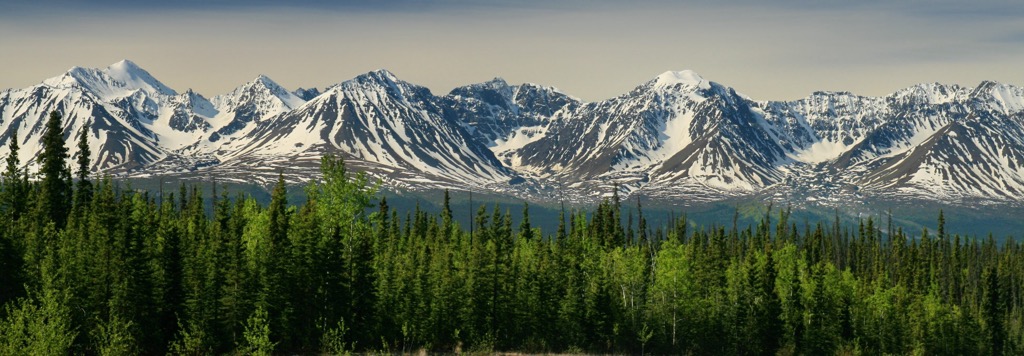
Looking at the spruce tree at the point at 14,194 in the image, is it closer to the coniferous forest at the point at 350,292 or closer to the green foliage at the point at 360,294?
the coniferous forest at the point at 350,292

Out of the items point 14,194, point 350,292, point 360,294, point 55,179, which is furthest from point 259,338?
point 14,194

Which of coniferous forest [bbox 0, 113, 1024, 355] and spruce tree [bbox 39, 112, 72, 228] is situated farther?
spruce tree [bbox 39, 112, 72, 228]

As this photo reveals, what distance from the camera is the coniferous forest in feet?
212

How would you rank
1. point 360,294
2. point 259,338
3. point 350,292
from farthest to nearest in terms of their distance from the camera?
point 360,294 < point 350,292 < point 259,338

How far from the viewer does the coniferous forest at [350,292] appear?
2549 inches

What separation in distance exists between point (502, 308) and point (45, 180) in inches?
2005

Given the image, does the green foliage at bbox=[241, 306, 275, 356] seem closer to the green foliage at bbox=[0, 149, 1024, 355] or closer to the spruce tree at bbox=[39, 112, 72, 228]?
the green foliage at bbox=[0, 149, 1024, 355]

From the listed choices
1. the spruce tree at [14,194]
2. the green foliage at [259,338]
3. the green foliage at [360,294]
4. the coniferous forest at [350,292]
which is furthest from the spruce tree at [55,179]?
the green foliage at [259,338]

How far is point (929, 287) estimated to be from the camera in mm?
176750

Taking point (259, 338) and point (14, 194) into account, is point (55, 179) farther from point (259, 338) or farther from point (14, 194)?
point (259, 338)

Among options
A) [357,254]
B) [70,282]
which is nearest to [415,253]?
[357,254]

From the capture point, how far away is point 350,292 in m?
74.1

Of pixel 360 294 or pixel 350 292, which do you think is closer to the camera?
pixel 350 292

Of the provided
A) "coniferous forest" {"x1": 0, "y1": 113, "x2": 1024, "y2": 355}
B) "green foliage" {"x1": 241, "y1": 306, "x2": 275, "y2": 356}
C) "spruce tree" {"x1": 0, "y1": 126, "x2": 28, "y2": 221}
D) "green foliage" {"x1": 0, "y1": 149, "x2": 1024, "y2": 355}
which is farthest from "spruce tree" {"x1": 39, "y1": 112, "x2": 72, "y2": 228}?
"green foliage" {"x1": 241, "y1": 306, "x2": 275, "y2": 356}
